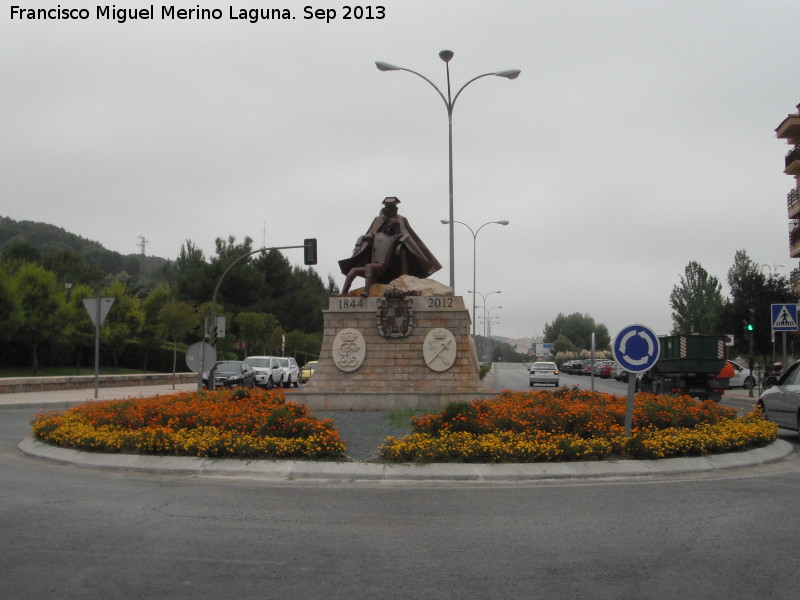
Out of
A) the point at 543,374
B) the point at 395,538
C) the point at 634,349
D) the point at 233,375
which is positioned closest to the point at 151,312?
the point at 233,375

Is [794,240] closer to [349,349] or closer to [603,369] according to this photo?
[603,369]

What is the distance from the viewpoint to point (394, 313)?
1916cm

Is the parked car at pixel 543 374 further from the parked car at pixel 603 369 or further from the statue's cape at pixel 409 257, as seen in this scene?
the statue's cape at pixel 409 257

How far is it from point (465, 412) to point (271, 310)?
53084 mm

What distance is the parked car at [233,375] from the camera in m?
30.8

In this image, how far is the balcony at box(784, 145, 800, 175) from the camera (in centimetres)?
4329

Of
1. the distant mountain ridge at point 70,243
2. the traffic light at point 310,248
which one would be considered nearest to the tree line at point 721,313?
the traffic light at point 310,248

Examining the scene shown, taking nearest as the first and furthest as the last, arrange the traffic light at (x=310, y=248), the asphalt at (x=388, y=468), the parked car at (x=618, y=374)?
the asphalt at (x=388, y=468) < the traffic light at (x=310, y=248) < the parked car at (x=618, y=374)

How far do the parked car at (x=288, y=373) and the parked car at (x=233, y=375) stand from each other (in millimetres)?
4759

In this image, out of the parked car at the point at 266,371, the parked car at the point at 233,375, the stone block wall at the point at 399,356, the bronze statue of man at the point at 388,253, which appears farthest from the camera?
the parked car at the point at 266,371

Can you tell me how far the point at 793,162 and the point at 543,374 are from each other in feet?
58.3

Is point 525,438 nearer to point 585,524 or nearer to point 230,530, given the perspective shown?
point 585,524

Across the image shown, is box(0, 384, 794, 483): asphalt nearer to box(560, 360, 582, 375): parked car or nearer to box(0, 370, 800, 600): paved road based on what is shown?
box(0, 370, 800, 600): paved road

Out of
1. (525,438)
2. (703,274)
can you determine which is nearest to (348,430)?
(525,438)
